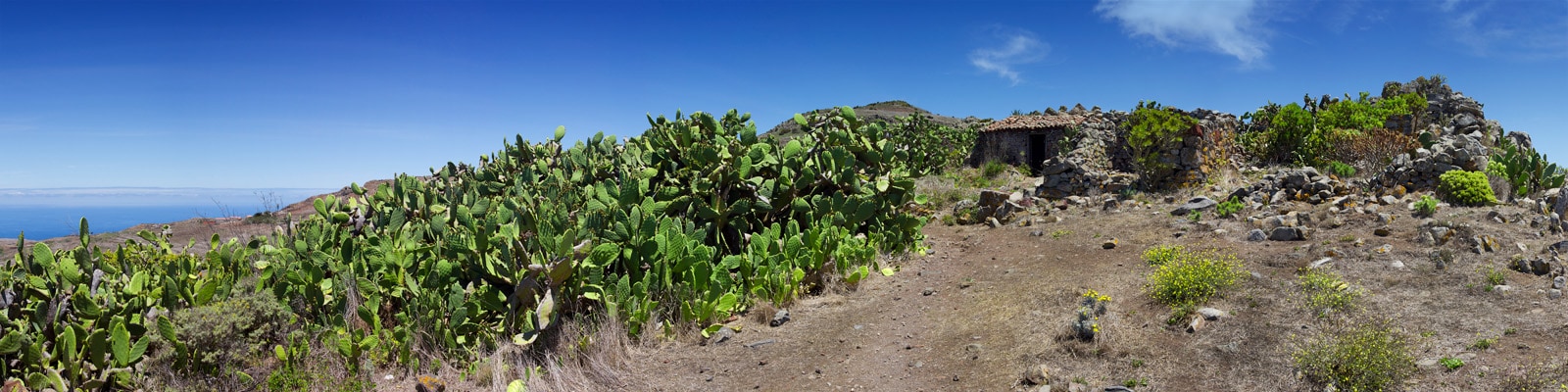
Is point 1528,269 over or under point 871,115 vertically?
under

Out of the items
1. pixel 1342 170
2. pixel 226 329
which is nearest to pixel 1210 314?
pixel 226 329

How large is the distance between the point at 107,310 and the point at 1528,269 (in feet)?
35.5

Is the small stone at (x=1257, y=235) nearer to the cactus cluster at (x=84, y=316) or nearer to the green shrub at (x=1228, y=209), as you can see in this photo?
the green shrub at (x=1228, y=209)

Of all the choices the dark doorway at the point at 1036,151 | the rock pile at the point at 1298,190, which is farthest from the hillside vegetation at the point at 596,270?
the dark doorway at the point at 1036,151

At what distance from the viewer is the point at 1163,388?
4.69 meters

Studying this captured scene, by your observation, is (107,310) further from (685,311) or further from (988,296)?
(988,296)

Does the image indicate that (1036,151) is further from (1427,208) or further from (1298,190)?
(1427,208)

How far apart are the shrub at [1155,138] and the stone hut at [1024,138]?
8.62m

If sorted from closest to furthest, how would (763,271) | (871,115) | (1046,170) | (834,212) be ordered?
(763,271), (834,212), (1046,170), (871,115)

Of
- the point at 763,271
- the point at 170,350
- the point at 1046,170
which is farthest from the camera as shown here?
the point at 1046,170

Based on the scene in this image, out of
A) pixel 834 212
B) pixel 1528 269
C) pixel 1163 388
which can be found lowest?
pixel 1163 388

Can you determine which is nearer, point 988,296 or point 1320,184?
point 988,296

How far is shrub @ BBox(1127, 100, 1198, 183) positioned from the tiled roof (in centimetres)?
849

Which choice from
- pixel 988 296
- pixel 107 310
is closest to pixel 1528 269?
pixel 988 296
